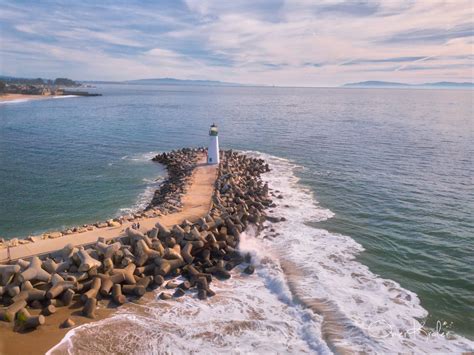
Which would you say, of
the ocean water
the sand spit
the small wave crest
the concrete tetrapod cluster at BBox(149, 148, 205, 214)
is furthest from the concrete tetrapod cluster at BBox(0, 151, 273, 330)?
the concrete tetrapod cluster at BBox(149, 148, 205, 214)

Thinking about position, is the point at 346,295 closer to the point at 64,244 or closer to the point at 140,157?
the point at 64,244

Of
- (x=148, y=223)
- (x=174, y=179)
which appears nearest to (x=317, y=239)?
(x=148, y=223)

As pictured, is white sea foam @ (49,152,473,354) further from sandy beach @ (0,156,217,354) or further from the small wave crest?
sandy beach @ (0,156,217,354)

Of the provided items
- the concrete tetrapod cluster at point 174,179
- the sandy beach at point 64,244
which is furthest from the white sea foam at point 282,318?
the concrete tetrapod cluster at point 174,179

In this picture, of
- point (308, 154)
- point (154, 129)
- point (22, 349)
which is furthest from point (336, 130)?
point (22, 349)

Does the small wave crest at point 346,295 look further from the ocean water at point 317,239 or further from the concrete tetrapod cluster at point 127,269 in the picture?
the concrete tetrapod cluster at point 127,269

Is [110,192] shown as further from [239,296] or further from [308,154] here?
[308,154]
